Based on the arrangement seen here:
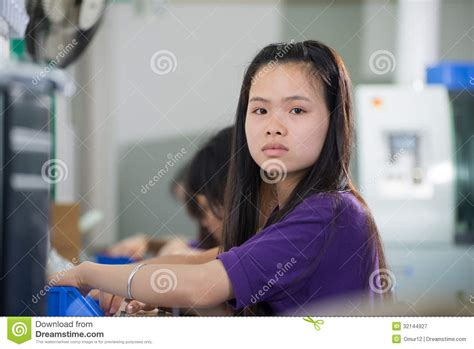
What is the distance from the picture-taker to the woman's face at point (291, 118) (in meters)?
1.28

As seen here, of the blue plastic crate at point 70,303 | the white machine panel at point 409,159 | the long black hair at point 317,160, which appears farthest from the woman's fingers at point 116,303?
the white machine panel at point 409,159

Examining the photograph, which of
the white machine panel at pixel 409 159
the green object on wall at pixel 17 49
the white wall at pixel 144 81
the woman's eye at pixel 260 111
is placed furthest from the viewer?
the white machine panel at pixel 409 159

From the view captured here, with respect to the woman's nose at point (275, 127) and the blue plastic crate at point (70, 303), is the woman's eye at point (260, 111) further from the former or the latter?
the blue plastic crate at point (70, 303)

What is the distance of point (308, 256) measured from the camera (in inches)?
47.7

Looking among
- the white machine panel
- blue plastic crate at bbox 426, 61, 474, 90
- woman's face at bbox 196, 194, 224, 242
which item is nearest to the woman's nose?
woman's face at bbox 196, 194, 224, 242

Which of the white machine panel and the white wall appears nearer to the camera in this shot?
the white wall

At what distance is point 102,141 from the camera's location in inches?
157

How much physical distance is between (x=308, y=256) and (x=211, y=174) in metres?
0.54

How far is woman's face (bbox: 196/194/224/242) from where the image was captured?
1.70m

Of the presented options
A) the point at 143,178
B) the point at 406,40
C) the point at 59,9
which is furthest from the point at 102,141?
the point at 59,9

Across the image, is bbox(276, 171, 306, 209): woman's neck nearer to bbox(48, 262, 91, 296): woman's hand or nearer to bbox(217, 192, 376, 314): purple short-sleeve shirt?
bbox(217, 192, 376, 314): purple short-sleeve shirt

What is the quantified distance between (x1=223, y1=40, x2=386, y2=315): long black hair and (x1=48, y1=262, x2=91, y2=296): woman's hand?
24 cm
